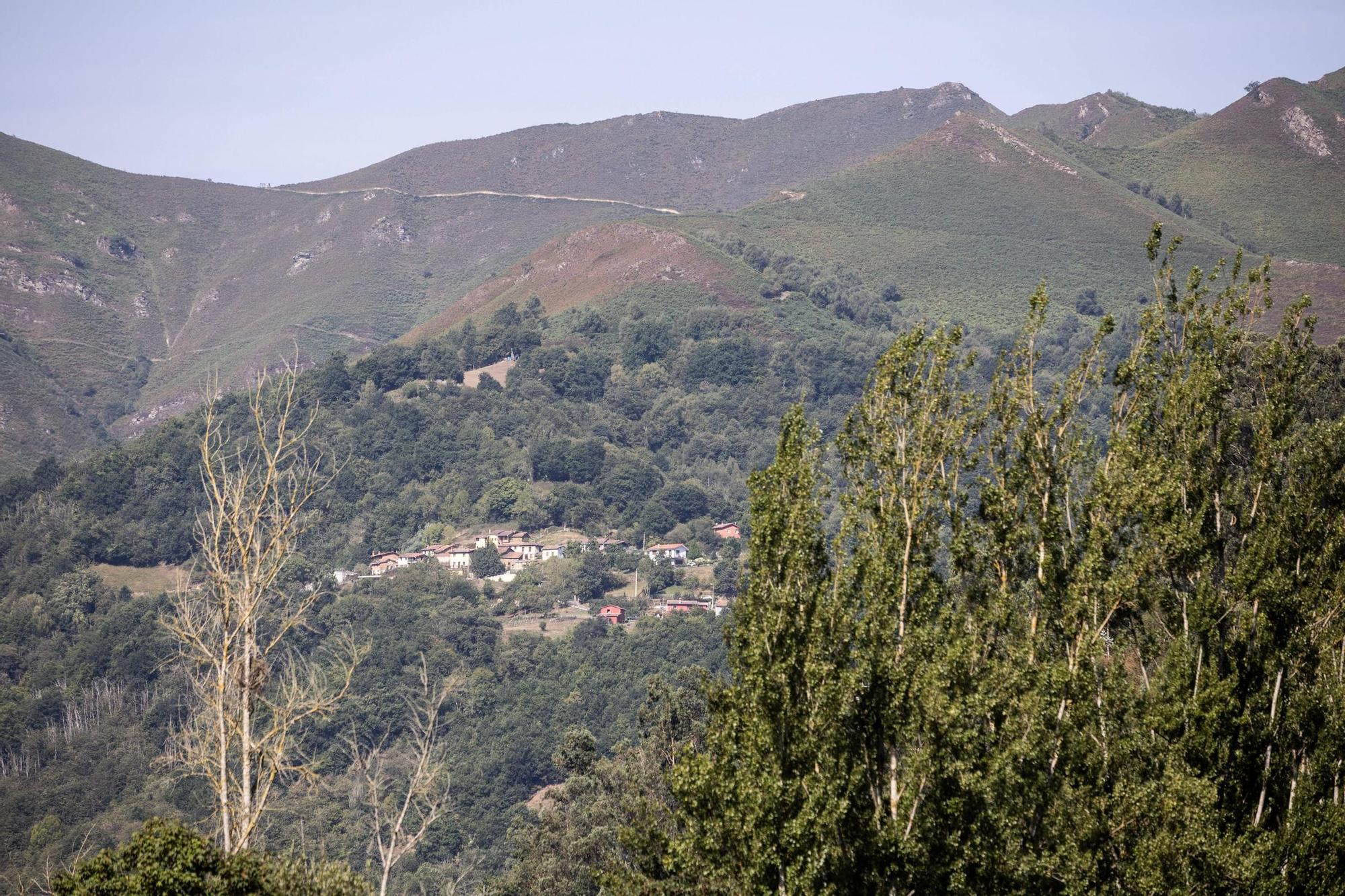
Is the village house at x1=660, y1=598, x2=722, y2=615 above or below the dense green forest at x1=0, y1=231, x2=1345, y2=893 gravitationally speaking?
below

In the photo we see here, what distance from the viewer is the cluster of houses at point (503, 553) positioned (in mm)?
111125

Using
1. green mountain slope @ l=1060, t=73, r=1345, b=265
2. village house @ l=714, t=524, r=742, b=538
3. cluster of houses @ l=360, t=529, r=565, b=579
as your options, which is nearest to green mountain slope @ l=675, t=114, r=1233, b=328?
green mountain slope @ l=1060, t=73, r=1345, b=265

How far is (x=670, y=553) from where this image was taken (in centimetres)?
11262

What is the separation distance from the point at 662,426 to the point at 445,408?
2028 cm

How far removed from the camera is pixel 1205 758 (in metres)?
17.1

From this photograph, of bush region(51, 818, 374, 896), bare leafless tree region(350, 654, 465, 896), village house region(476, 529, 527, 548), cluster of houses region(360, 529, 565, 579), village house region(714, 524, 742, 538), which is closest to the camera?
bush region(51, 818, 374, 896)

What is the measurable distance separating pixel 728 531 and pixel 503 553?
1823 cm

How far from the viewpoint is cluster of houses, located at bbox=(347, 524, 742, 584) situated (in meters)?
111

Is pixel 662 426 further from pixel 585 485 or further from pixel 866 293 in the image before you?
pixel 866 293

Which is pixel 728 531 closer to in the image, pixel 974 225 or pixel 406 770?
pixel 406 770

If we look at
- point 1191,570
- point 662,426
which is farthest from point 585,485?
point 1191,570

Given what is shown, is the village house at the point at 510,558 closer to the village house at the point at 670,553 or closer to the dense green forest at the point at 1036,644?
the village house at the point at 670,553

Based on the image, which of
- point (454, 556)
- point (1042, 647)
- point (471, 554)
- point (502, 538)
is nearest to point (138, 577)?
point (454, 556)

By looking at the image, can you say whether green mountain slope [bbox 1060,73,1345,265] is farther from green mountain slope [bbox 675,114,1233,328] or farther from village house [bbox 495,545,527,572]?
village house [bbox 495,545,527,572]
